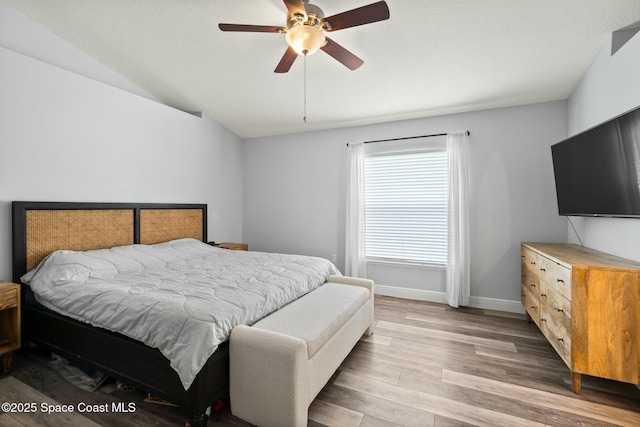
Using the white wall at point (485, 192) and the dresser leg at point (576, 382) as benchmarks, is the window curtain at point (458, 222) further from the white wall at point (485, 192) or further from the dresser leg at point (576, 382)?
the dresser leg at point (576, 382)

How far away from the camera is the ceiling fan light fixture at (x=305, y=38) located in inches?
74.2

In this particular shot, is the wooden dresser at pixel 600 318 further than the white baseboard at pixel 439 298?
No

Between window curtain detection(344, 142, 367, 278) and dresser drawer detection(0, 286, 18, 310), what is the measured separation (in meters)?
3.44

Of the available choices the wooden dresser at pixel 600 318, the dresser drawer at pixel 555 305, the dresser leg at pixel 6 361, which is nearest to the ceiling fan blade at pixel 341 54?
the wooden dresser at pixel 600 318

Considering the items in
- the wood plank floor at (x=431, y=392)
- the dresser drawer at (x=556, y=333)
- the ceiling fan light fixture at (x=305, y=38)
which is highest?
the ceiling fan light fixture at (x=305, y=38)

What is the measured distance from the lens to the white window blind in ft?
12.6

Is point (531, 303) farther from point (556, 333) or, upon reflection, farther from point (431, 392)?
point (431, 392)

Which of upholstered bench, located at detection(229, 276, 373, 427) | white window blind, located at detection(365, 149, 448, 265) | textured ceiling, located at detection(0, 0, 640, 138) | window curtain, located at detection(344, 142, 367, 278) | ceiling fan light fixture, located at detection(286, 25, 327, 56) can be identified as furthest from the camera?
window curtain, located at detection(344, 142, 367, 278)

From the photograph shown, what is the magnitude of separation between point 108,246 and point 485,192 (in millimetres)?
4520

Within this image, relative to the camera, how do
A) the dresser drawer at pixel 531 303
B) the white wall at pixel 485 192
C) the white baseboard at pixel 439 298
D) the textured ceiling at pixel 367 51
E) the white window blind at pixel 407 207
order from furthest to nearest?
the white window blind at pixel 407 207
the white baseboard at pixel 439 298
the white wall at pixel 485 192
the dresser drawer at pixel 531 303
the textured ceiling at pixel 367 51

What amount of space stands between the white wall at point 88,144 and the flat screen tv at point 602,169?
446 centimetres

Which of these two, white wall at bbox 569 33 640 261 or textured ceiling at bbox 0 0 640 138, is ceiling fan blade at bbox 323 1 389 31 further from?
white wall at bbox 569 33 640 261

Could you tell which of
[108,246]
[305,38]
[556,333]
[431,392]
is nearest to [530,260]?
[556,333]

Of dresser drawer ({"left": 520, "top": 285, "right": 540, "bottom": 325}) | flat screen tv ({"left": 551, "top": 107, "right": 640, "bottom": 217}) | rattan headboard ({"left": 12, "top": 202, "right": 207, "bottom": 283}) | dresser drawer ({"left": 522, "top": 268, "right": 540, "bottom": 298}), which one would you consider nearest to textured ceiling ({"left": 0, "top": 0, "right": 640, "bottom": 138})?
flat screen tv ({"left": 551, "top": 107, "right": 640, "bottom": 217})
